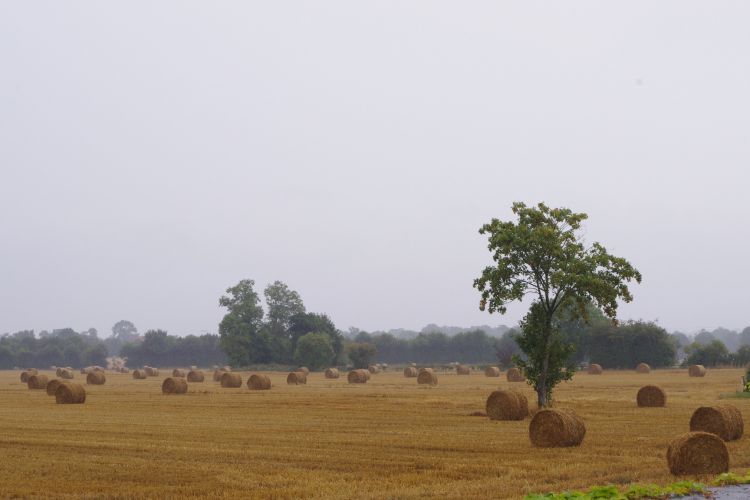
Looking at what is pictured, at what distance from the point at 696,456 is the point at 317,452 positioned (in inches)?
362

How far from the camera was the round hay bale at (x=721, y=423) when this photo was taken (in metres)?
25.9

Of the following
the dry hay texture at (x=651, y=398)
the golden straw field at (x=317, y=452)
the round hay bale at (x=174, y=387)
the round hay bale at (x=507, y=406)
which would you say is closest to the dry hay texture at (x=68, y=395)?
the golden straw field at (x=317, y=452)

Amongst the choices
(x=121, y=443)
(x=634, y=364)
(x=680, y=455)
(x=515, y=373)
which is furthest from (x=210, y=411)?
(x=634, y=364)

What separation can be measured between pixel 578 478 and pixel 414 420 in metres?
15.2

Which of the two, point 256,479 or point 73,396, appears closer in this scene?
point 256,479

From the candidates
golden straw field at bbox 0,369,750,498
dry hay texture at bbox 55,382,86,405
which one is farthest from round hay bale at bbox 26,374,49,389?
golden straw field at bbox 0,369,750,498

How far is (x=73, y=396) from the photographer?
44.4 meters

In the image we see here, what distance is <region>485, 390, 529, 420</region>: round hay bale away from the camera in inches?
1321

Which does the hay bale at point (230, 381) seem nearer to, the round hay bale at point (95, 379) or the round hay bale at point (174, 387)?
the round hay bale at point (174, 387)

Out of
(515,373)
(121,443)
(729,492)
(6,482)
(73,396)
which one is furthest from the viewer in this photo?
(515,373)

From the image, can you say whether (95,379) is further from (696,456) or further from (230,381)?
(696,456)

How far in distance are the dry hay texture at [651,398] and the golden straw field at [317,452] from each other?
896 mm

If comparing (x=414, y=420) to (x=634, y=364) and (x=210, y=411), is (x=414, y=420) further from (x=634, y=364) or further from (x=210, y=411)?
(x=634, y=364)

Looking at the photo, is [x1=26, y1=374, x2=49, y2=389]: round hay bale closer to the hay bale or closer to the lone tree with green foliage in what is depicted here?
the hay bale
